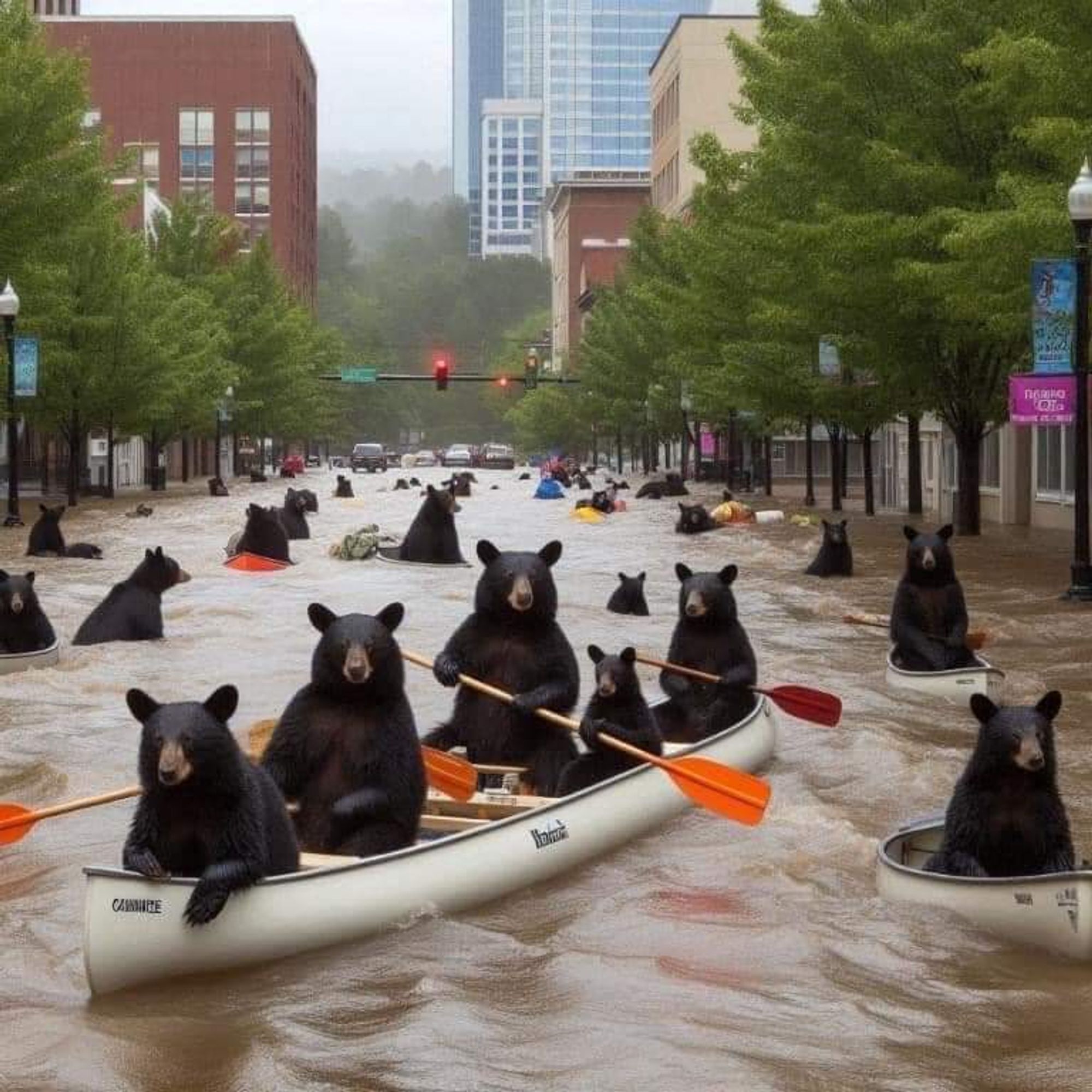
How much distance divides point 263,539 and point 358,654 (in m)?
22.5

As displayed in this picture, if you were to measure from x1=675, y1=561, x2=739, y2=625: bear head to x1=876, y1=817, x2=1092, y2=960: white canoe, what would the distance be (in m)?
3.76

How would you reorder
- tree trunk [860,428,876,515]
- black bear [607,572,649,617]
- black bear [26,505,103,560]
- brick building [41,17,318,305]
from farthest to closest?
1. brick building [41,17,318,305]
2. tree trunk [860,428,876,515]
3. black bear [26,505,103,560]
4. black bear [607,572,649,617]

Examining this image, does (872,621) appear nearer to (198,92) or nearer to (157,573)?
(157,573)

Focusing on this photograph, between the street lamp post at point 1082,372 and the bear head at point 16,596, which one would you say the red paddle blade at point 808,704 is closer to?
the bear head at point 16,596

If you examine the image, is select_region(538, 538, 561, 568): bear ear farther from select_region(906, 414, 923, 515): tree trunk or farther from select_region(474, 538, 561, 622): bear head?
select_region(906, 414, 923, 515): tree trunk

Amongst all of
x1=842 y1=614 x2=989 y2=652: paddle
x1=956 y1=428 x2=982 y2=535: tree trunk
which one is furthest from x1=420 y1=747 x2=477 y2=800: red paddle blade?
x1=956 y1=428 x2=982 y2=535: tree trunk

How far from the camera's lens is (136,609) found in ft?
65.5

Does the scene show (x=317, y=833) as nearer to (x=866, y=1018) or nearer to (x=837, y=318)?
(x=866, y=1018)

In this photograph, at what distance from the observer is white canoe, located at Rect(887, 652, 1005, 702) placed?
14984 millimetres

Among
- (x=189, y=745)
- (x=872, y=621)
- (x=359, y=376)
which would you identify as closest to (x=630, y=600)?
(x=872, y=621)

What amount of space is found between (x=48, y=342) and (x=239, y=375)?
35955 mm

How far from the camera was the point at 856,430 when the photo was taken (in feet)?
145

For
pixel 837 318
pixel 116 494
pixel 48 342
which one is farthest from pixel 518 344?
pixel 837 318

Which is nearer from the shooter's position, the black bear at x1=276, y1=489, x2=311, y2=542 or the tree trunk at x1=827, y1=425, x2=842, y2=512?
the black bear at x1=276, y1=489, x2=311, y2=542
